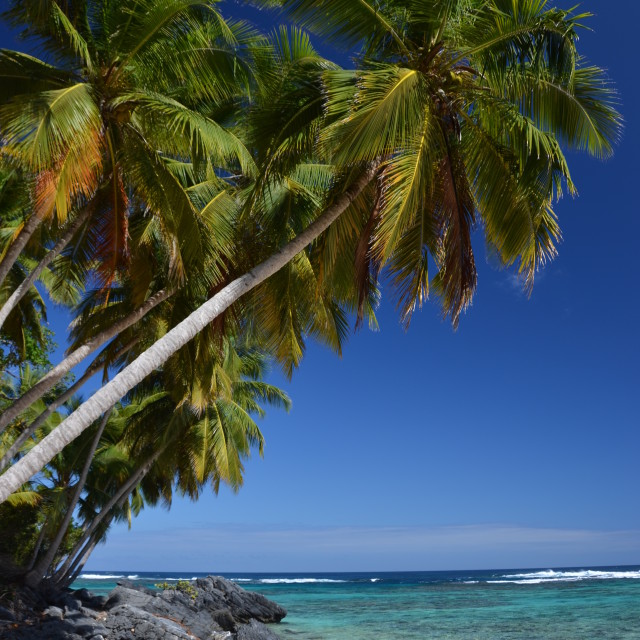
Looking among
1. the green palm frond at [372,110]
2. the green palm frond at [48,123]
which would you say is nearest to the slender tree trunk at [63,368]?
the green palm frond at [48,123]

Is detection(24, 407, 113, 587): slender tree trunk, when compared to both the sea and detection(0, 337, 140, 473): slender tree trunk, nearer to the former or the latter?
detection(0, 337, 140, 473): slender tree trunk

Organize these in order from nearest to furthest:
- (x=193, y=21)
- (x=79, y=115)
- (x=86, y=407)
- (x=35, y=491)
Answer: (x=86, y=407) → (x=79, y=115) → (x=193, y=21) → (x=35, y=491)

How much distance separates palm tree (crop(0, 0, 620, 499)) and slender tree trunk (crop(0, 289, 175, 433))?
2.87 meters

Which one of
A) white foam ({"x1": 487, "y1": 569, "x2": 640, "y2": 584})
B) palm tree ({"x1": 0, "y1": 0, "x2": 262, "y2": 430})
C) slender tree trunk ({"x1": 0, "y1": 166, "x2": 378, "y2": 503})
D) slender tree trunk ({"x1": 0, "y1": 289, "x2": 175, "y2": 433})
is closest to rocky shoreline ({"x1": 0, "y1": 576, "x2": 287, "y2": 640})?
slender tree trunk ({"x1": 0, "y1": 289, "x2": 175, "y2": 433})

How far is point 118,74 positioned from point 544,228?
537 centimetres

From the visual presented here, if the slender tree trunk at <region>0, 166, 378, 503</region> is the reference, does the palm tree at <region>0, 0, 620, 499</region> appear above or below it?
above

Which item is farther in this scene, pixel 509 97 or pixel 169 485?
pixel 169 485

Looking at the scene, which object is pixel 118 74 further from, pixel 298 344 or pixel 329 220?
pixel 298 344

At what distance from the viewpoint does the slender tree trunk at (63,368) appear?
833 cm

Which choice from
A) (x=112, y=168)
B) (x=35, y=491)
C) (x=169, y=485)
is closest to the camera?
(x=112, y=168)

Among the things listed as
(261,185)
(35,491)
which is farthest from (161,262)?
(35,491)

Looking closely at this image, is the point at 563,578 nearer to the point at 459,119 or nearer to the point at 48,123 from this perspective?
the point at 459,119

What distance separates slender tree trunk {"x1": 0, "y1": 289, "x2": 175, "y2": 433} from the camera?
833cm

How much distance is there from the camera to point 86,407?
5512 mm
